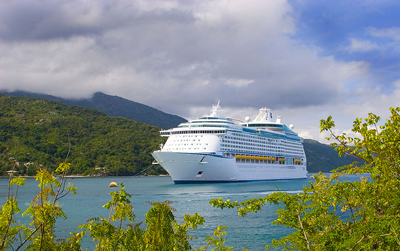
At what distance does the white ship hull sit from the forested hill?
143 ft

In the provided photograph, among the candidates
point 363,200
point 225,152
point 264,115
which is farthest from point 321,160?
point 363,200

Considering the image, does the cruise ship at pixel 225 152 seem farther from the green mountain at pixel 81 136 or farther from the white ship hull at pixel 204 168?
the green mountain at pixel 81 136

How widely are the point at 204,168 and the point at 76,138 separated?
70698mm

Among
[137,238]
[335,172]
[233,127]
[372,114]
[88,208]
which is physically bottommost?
[88,208]

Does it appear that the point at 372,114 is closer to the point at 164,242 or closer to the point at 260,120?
the point at 164,242

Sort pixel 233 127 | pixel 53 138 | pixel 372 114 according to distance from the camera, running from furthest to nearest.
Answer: pixel 53 138
pixel 233 127
pixel 372 114

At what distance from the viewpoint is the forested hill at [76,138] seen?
9456 centimetres

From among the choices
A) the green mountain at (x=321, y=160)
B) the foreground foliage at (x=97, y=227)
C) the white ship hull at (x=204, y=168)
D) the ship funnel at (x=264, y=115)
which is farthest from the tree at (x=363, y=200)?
the green mountain at (x=321, y=160)

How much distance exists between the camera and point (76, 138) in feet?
368

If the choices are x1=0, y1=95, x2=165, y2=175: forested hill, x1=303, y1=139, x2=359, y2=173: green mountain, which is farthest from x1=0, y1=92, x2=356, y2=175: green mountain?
x1=303, y1=139, x2=359, y2=173: green mountain

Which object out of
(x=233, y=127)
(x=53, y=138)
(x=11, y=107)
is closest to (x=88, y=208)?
(x=233, y=127)

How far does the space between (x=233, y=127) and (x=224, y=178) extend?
10809 millimetres

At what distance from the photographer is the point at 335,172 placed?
6730mm

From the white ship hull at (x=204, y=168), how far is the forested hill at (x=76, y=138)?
43717 millimetres
